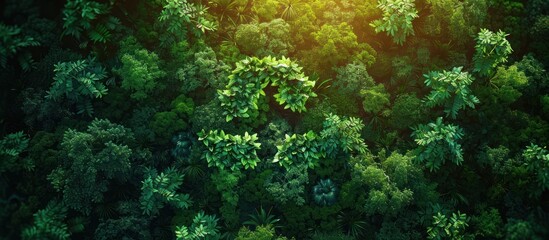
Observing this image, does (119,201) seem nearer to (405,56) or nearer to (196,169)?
(196,169)

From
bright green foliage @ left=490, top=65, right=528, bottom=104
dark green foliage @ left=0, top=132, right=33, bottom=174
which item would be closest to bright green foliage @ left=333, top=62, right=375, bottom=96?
bright green foliage @ left=490, top=65, right=528, bottom=104

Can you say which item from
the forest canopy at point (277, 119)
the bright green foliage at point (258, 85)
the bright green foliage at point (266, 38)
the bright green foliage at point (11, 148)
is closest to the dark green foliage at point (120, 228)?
the forest canopy at point (277, 119)

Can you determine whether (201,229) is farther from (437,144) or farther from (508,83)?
(508,83)

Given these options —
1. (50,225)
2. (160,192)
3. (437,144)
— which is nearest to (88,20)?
(160,192)

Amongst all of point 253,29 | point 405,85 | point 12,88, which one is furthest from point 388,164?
point 12,88

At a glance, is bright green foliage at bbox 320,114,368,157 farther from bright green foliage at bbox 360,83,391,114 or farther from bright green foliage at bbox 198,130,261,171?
bright green foliage at bbox 198,130,261,171

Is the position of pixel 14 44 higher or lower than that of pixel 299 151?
higher
